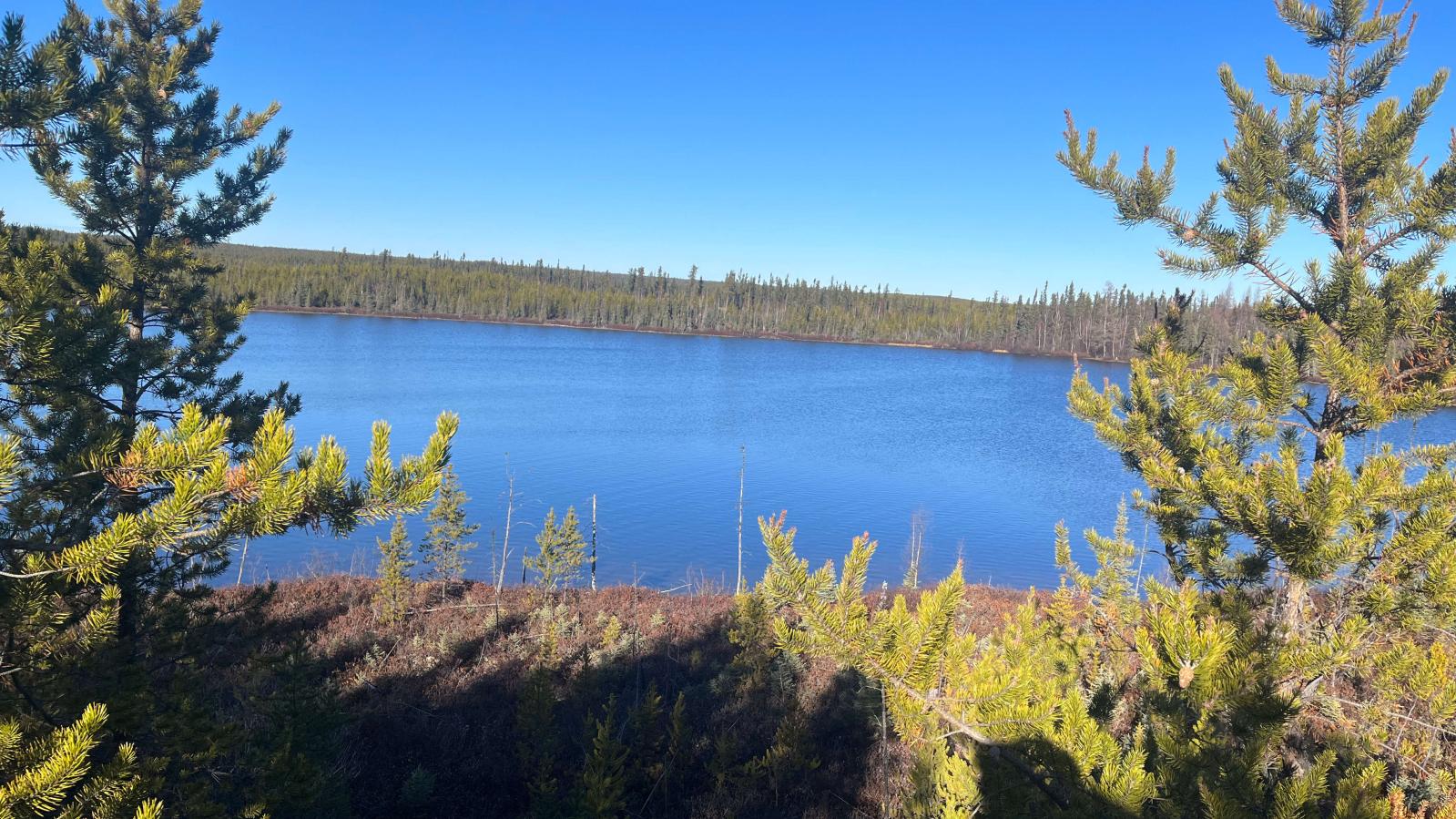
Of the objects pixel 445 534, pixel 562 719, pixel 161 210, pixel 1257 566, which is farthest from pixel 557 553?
pixel 1257 566

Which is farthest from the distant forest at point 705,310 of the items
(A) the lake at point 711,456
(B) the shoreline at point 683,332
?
(A) the lake at point 711,456

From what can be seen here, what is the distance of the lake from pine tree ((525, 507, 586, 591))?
288cm

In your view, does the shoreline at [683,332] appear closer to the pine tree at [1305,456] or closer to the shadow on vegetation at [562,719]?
the shadow on vegetation at [562,719]

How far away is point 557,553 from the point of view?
1425 centimetres

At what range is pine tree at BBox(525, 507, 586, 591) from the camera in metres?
13.9

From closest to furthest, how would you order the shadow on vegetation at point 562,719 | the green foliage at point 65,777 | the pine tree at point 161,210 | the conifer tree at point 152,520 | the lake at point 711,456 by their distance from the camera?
the green foliage at point 65,777
the conifer tree at point 152,520
the shadow on vegetation at point 562,719
the pine tree at point 161,210
the lake at point 711,456

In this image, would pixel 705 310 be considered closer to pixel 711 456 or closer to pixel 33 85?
pixel 711 456

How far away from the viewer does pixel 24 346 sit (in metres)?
2.87

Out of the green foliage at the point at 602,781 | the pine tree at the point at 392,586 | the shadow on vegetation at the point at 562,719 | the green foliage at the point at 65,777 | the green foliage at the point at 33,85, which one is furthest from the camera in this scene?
the pine tree at the point at 392,586

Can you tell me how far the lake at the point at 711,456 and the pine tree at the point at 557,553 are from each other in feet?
9.45

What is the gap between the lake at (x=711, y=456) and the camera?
19.4 metres

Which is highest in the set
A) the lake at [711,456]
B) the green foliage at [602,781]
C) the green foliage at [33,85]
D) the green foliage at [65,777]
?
the green foliage at [33,85]

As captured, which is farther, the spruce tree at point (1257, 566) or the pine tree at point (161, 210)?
the pine tree at point (161, 210)

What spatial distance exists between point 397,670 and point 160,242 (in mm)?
6527
